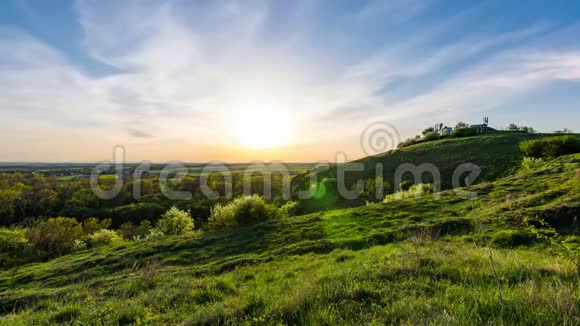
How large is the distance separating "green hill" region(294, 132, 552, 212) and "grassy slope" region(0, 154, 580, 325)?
1142 centimetres

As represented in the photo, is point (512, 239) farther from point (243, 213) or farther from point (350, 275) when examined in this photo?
point (243, 213)

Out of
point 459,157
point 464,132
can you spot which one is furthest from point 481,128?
point 459,157

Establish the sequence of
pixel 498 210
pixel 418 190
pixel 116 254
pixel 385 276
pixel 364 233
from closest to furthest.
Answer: pixel 385 276 → pixel 498 210 → pixel 364 233 → pixel 116 254 → pixel 418 190

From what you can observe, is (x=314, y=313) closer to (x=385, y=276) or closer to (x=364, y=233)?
(x=385, y=276)

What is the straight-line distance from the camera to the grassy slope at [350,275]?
11.8 ft

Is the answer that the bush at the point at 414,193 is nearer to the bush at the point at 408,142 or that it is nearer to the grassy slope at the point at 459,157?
the grassy slope at the point at 459,157

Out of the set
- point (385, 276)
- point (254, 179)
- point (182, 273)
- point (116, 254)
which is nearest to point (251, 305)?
point (385, 276)

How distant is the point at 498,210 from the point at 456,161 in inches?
977

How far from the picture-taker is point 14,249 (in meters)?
26.8

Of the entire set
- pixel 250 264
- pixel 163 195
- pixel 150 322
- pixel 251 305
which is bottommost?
pixel 163 195

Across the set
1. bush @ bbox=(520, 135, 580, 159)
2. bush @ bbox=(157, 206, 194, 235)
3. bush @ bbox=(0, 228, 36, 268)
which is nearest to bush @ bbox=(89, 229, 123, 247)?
bush @ bbox=(0, 228, 36, 268)

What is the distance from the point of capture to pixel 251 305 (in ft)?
14.1

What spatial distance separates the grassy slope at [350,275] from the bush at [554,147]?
351 inches

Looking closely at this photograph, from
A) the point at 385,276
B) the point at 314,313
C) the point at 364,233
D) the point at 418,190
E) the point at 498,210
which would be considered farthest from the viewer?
the point at 418,190
